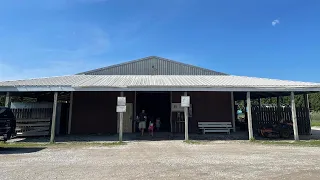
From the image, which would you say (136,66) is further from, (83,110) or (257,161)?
(257,161)

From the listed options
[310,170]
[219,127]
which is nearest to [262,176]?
[310,170]

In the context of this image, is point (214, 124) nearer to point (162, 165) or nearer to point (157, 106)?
point (157, 106)

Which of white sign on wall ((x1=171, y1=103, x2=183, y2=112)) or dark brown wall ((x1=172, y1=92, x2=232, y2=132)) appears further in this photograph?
white sign on wall ((x1=171, y1=103, x2=183, y2=112))

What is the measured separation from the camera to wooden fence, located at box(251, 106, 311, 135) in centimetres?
1424

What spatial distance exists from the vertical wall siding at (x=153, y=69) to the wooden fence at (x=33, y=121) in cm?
591

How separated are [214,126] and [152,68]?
723 centimetres

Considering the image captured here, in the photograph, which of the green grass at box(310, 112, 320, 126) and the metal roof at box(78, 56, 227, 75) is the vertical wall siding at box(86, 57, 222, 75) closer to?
the metal roof at box(78, 56, 227, 75)

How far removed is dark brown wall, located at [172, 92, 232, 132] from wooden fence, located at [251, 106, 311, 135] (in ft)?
6.26

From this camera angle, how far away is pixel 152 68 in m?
19.2

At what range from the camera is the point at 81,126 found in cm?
1520

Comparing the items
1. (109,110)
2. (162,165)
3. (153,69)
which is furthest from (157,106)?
(162,165)

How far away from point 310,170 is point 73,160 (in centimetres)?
690

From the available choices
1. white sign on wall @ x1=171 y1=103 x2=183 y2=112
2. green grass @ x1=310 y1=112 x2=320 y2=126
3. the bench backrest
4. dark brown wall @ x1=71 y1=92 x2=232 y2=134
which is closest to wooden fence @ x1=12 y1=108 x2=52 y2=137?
dark brown wall @ x1=71 y1=92 x2=232 y2=134

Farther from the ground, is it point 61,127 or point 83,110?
point 83,110
